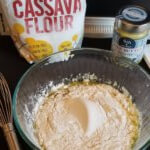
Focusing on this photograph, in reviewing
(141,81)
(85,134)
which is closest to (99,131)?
(85,134)

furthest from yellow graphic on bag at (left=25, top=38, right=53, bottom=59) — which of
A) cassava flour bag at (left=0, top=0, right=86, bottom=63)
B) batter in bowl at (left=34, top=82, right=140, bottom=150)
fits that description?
batter in bowl at (left=34, top=82, right=140, bottom=150)

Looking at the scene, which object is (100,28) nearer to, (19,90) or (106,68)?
(106,68)

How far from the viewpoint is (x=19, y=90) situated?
718 millimetres

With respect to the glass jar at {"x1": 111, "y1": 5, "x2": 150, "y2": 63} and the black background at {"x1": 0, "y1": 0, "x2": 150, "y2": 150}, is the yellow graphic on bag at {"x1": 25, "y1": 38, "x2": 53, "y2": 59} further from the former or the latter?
the glass jar at {"x1": 111, "y1": 5, "x2": 150, "y2": 63}

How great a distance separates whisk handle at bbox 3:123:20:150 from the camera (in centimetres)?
65

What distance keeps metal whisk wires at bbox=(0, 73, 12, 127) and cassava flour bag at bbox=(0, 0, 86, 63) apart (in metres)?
0.10

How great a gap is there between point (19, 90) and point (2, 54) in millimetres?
190

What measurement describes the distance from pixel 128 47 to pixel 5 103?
304mm

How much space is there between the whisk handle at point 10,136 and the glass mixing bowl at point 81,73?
0.14 feet

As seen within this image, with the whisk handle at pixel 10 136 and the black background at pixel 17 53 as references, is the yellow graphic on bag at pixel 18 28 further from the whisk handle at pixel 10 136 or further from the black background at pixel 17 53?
the whisk handle at pixel 10 136

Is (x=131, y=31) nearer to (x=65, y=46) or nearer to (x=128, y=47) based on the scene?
(x=128, y=47)

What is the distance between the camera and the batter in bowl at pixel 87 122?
0.67 m

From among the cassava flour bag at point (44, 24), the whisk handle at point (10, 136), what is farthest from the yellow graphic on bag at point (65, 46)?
the whisk handle at point (10, 136)

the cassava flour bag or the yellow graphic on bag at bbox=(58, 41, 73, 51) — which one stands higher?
the cassava flour bag
